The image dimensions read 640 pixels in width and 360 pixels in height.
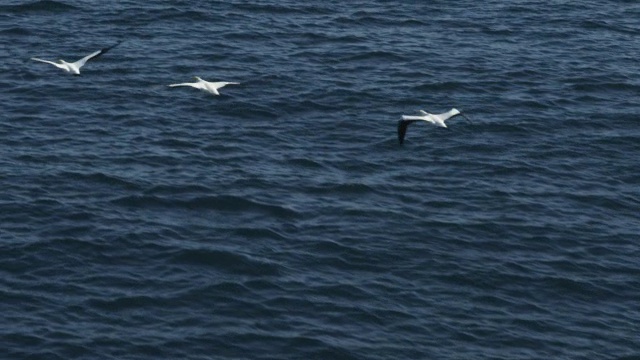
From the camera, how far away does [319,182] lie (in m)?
82.5

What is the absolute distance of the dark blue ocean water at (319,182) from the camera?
2694 inches

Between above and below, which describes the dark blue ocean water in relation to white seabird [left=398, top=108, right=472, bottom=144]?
below

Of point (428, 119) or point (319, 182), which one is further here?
point (319, 182)

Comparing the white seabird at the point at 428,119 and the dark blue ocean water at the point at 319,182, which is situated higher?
the white seabird at the point at 428,119

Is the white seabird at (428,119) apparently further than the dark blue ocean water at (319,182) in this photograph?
Yes

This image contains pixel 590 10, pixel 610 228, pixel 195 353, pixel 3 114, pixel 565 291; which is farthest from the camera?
pixel 590 10

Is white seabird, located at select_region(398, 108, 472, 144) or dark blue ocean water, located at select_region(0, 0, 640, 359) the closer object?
dark blue ocean water, located at select_region(0, 0, 640, 359)

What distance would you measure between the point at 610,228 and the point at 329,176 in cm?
1659

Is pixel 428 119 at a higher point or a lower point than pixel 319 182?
higher

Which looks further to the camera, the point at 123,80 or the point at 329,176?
the point at 123,80

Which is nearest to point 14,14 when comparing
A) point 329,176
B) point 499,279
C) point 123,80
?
point 123,80

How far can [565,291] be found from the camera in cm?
7262

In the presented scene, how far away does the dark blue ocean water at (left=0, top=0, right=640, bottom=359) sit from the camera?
2694 inches

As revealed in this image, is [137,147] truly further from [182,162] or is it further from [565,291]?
[565,291]
